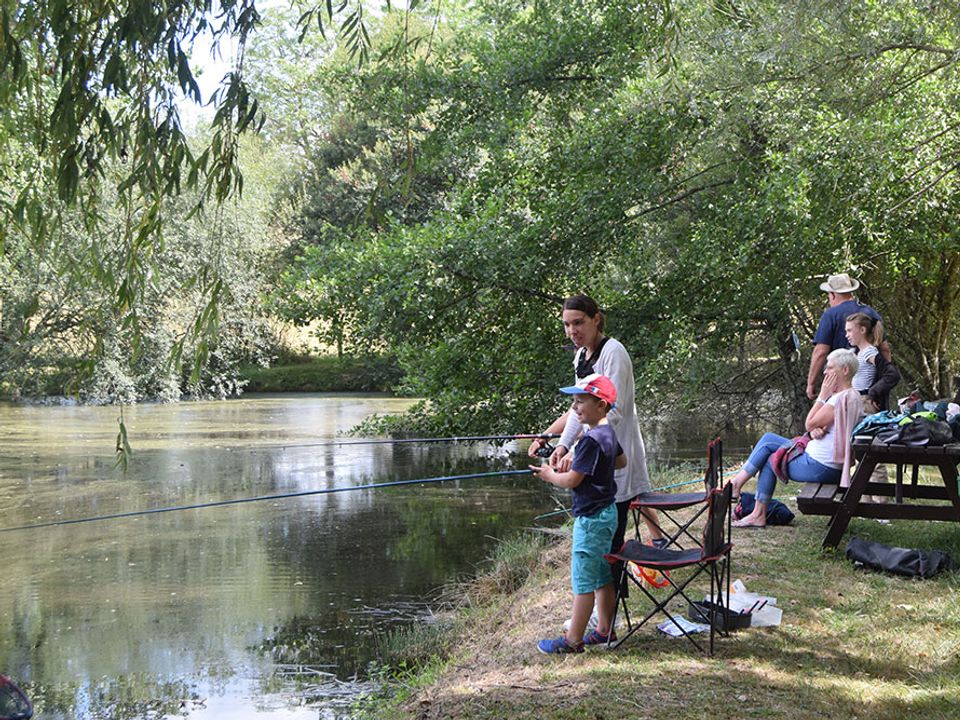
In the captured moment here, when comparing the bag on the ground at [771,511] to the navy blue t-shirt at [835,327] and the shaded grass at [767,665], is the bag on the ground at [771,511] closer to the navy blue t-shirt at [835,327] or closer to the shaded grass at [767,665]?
the shaded grass at [767,665]

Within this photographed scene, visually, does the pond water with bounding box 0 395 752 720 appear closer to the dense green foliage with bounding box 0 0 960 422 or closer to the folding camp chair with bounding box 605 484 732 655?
the dense green foliage with bounding box 0 0 960 422

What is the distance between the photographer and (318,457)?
1800cm

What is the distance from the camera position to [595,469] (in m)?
4.41

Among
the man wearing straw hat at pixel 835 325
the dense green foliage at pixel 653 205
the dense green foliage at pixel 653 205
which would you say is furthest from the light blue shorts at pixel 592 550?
the dense green foliage at pixel 653 205

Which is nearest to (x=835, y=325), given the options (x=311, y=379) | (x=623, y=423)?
(x=623, y=423)

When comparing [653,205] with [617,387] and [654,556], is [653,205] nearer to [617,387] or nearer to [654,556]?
[617,387]

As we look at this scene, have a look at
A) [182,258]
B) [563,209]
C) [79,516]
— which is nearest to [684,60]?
[563,209]

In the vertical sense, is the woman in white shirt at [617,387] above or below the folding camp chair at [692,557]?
above

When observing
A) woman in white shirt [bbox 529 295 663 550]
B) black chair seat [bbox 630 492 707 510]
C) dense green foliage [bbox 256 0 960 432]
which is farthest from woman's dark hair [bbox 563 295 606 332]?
dense green foliage [bbox 256 0 960 432]

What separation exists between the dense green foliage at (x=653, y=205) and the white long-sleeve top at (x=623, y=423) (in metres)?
5.75

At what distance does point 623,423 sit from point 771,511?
279 cm

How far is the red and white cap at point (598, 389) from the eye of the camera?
172 inches

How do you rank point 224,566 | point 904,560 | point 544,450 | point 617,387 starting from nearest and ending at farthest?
point 617,387
point 544,450
point 904,560
point 224,566

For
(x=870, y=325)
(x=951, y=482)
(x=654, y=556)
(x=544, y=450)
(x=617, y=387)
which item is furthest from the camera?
(x=870, y=325)
